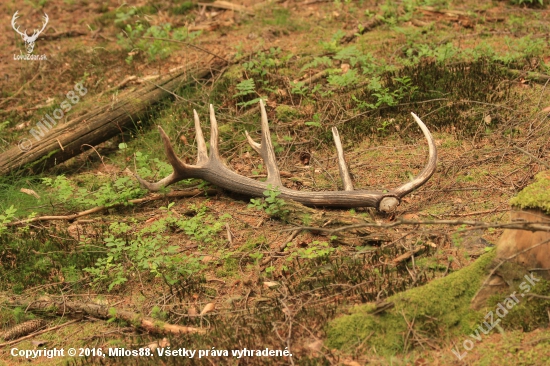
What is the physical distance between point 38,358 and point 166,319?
1.10 meters

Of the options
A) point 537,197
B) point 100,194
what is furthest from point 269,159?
point 537,197

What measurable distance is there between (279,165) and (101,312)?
9.45 feet

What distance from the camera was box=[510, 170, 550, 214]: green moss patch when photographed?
4.30 metres

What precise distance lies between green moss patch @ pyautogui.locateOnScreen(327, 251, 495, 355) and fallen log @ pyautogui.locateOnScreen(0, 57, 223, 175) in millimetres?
5054

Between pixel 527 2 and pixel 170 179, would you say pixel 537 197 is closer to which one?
pixel 170 179

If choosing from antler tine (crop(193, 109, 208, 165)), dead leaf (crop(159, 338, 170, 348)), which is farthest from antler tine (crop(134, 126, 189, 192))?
dead leaf (crop(159, 338, 170, 348))

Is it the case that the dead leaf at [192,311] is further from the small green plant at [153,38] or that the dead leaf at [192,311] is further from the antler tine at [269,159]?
the small green plant at [153,38]

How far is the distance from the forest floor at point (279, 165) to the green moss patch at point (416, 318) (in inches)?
2.9

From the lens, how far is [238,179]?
6.89 meters

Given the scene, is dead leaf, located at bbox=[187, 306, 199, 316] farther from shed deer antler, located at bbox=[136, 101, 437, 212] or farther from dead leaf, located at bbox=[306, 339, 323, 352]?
shed deer antler, located at bbox=[136, 101, 437, 212]

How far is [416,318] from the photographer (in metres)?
4.49

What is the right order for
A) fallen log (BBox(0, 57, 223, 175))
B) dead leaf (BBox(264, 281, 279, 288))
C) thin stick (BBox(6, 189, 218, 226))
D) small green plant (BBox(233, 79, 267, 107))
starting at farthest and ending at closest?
1. small green plant (BBox(233, 79, 267, 107))
2. fallen log (BBox(0, 57, 223, 175))
3. thin stick (BBox(6, 189, 218, 226))
4. dead leaf (BBox(264, 281, 279, 288))

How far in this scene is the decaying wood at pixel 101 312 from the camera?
17.0 ft

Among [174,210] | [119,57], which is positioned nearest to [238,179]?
[174,210]
